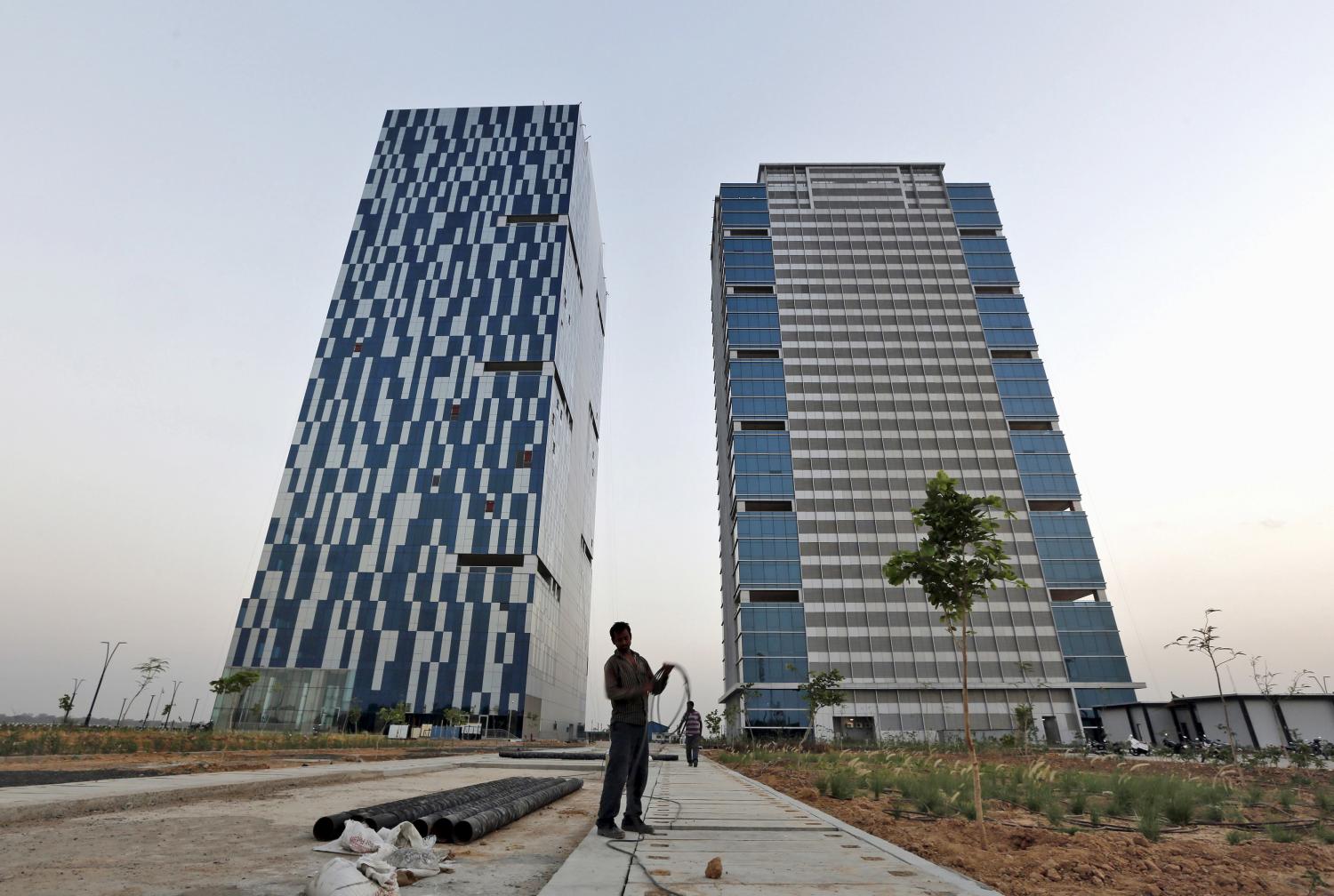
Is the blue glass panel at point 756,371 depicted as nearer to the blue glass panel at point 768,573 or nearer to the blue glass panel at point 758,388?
the blue glass panel at point 758,388

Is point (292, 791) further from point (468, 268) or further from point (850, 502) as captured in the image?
point (468, 268)

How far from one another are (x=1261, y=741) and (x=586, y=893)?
160ft

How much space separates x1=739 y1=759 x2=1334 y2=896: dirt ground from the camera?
4.61m

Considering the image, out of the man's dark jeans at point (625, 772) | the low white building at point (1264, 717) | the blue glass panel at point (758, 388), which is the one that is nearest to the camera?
the man's dark jeans at point (625, 772)

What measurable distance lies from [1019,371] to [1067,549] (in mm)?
22120

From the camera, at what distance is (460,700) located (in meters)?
58.3

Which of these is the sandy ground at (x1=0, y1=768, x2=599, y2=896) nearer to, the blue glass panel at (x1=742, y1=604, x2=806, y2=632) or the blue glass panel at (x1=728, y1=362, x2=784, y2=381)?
A: the blue glass panel at (x1=742, y1=604, x2=806, y2=632)

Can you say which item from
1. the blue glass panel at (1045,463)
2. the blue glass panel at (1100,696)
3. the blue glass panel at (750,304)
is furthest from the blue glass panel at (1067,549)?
the blue glass panel at (750,304)

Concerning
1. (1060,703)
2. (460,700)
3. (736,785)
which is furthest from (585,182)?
(736,785)

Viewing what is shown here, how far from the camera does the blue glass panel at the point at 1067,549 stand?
6300 centimetres

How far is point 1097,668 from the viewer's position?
2323 inches

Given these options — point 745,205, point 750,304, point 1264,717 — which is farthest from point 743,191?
point 1264,717

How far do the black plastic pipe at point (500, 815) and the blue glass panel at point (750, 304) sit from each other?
73.5 m

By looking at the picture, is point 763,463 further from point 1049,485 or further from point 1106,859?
point 1106,859
